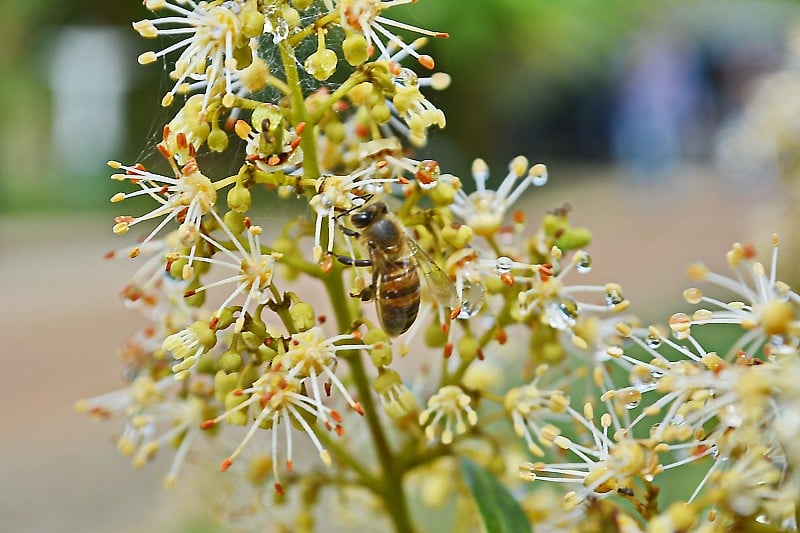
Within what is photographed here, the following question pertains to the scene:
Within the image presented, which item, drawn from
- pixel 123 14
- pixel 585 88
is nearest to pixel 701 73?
pixel 585 88

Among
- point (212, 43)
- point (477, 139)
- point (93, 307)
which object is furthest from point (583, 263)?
point (477, 139)

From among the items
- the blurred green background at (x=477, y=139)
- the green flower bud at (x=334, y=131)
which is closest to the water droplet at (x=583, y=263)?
the green flower bud at (x=334, y=131)

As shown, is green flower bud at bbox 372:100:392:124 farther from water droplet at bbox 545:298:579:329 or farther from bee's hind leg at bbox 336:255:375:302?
water droplet at bbox 545:298:579:329

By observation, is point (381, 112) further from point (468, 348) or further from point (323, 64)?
point (468, 348)

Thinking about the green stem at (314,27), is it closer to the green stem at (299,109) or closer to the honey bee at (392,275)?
the green stem at (299,109)

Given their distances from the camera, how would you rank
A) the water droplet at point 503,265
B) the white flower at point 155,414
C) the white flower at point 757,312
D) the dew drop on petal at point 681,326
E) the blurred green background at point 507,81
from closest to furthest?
the white flower at point 757,312
the dew drop on petal at point 681,326
the water droplet at point 503,265
the white flower at point 155,414
the blurred green background at point 507,81

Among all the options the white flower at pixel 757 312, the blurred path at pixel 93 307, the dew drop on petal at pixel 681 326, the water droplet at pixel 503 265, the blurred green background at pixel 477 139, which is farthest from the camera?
the blurred green background at pixel 477 139

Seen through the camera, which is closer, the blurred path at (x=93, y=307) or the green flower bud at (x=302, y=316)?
the green flower bud at (x=302, y=316)
